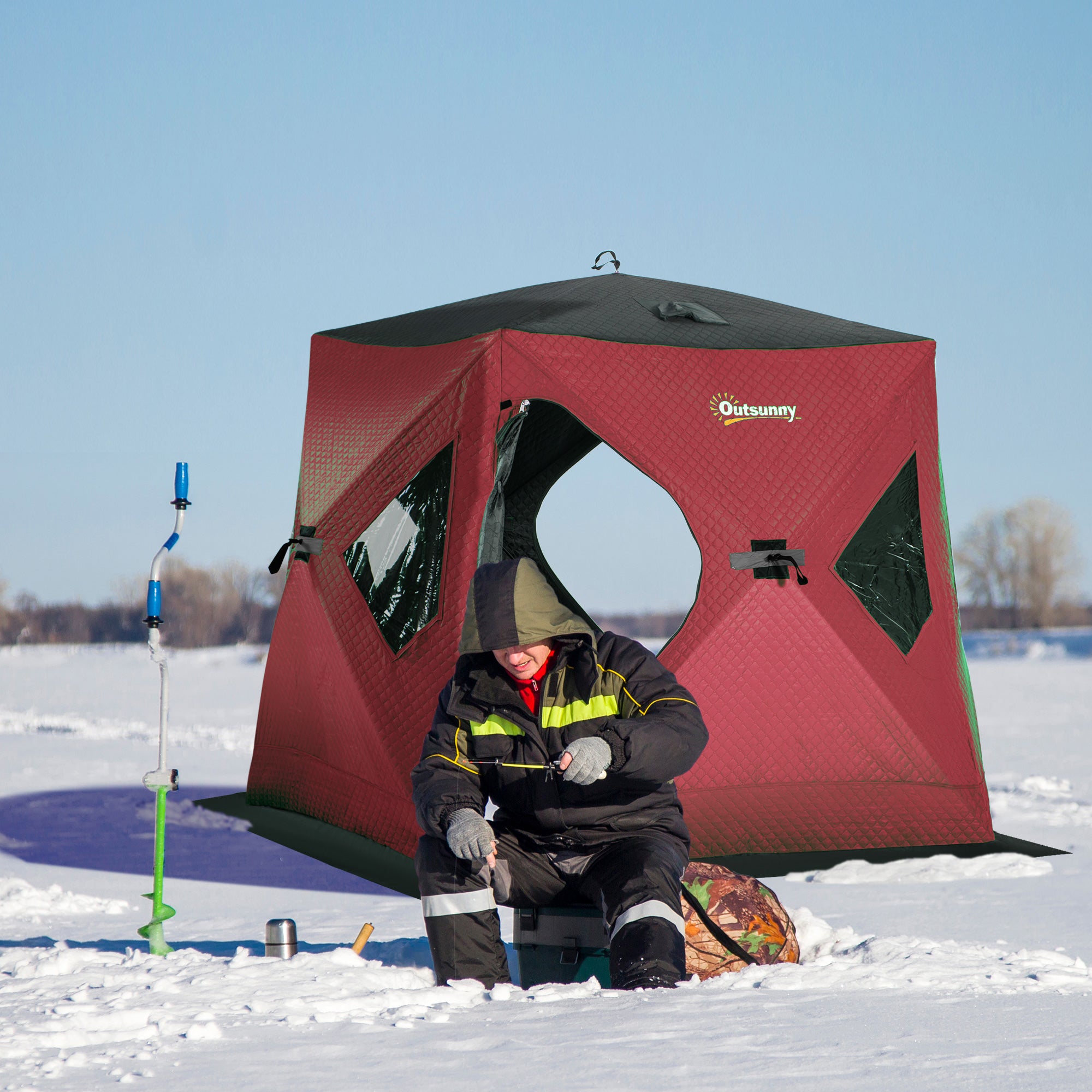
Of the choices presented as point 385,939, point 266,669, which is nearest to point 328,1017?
point 385,939

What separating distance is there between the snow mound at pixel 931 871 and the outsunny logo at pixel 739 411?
1.54m

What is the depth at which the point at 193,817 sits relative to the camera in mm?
5707

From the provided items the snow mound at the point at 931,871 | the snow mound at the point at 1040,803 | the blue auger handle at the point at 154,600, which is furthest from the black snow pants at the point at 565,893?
the snow mound at the point at 1040,803

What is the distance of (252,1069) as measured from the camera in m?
2.04

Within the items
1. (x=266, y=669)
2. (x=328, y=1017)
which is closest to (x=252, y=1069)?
(x=328, y=1017)

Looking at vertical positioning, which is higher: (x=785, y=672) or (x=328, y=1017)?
(x=785, y=672)

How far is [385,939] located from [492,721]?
1000mm

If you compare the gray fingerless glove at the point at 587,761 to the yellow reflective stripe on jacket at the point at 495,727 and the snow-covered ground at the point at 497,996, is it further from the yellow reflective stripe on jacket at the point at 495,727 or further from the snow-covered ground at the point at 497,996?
the snow-covered ground at the point at 497,996

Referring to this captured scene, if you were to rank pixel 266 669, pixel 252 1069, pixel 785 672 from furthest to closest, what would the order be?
pixel 266 669 < pixel 785 672 < pixel 252 1069

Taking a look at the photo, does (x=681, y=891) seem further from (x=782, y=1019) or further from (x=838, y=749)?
(x=838, y=749)

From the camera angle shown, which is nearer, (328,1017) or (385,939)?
(328,1017)

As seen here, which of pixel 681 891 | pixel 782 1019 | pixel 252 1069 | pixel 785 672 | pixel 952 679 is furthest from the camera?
pixel 952 679

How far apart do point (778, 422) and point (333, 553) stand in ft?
5.71

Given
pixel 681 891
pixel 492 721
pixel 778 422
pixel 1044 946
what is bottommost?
pixel 1044 946
